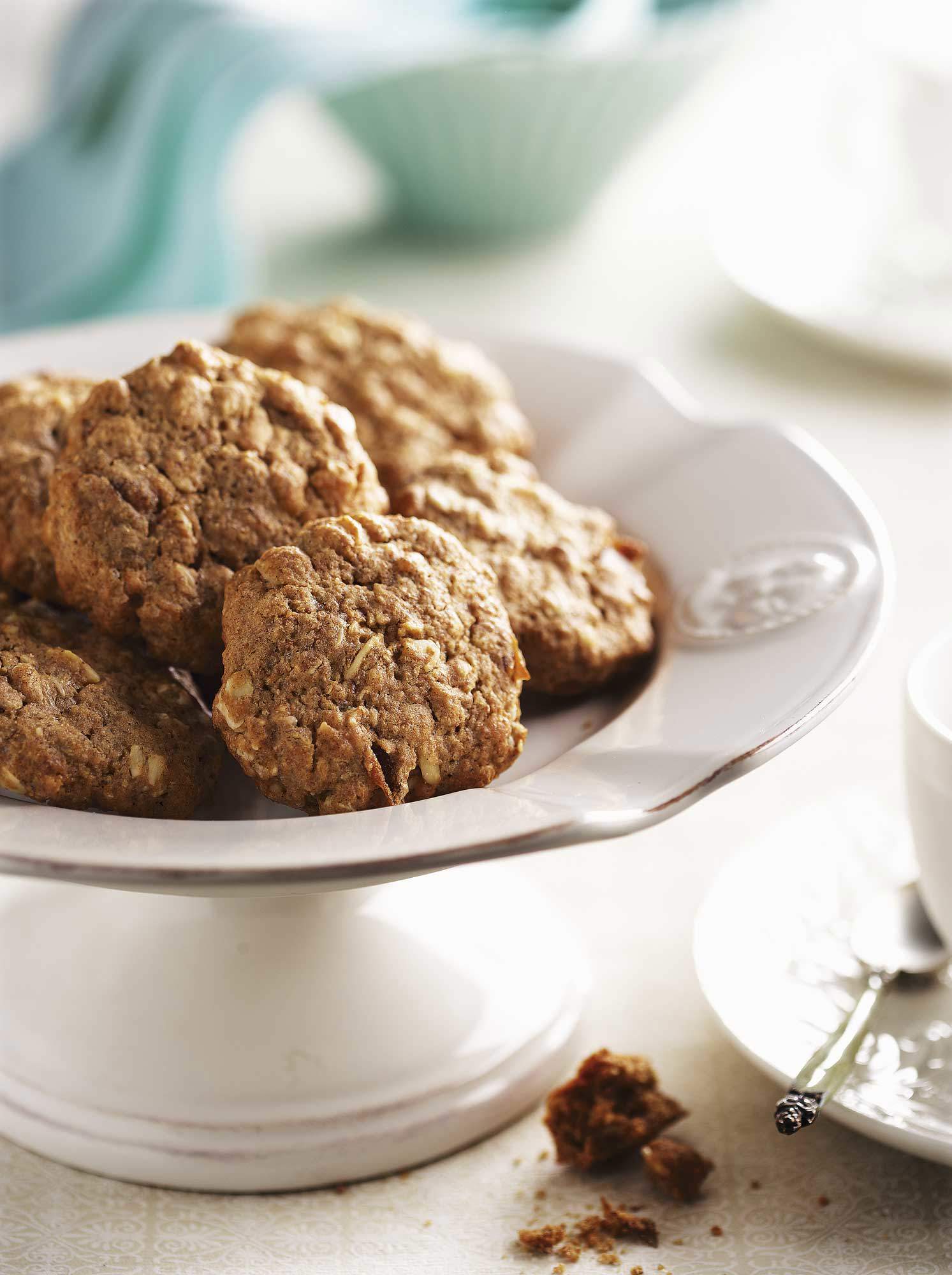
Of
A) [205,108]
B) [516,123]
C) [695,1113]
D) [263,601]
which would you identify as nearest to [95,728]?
[263,601]

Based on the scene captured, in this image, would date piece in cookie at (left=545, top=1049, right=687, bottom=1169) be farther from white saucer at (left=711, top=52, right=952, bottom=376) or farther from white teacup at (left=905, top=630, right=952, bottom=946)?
white saucer at (left=711, top=52, right=952, bottom=376)

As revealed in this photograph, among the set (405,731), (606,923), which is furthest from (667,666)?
(606,923)

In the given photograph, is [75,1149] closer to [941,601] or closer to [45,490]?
[45,490]

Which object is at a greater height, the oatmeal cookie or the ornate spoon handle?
the oatmeal cookie

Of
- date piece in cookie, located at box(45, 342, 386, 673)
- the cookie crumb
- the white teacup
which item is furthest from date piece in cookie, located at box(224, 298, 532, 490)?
the cookie crumb

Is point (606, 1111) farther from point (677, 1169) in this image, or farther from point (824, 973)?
point (824, 973)

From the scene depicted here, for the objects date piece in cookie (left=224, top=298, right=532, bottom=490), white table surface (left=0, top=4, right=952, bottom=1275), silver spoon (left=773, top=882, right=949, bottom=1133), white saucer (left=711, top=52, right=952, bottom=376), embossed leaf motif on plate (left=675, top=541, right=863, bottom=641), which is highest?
date piece in cookie (left=224, top=298, right=532, bottom=490)

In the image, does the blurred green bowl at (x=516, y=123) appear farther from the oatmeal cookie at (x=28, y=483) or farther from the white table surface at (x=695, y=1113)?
the oatmeal cookie at (x=28, y=483)
